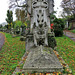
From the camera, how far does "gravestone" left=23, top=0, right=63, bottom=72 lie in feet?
10.2

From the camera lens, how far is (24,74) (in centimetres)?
302

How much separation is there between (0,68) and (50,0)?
4.54 meters

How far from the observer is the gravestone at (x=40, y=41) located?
3119 millimetres

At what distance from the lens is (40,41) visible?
16.1 feet

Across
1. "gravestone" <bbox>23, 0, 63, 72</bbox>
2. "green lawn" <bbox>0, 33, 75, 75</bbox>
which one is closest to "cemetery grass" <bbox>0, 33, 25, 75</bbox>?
"green lawn" <bbox>0, 33, 75, 75</bbox>

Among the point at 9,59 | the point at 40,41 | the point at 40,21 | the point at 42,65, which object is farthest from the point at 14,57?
the point at 42,65

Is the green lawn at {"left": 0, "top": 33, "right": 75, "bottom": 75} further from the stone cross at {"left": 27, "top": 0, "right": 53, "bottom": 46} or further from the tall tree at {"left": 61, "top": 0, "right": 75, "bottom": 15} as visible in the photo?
the tall tree at {"left": 61, "top": 0, "right": 75, "bottom": 15}

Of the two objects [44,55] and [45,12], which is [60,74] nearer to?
[44,55]

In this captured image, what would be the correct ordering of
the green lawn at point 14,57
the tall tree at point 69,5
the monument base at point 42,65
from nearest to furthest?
1. the monument base at point 42,65
2. the green lawn at point 14,57
3. the tall tree at point 69,5

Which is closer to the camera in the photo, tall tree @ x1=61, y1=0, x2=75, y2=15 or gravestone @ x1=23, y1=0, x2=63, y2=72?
gravestone @ x1=23, y1=0, x2=63, y2=72

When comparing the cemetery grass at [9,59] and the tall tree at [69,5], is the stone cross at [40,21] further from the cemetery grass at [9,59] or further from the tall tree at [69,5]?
the tall tree at [69,5]

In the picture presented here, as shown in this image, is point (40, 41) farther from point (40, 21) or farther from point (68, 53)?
point (68, 53)

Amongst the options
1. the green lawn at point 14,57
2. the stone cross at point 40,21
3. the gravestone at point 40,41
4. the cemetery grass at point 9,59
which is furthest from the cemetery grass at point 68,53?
the cemetery grass at point 9,59

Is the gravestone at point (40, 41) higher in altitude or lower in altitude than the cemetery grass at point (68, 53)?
higher
